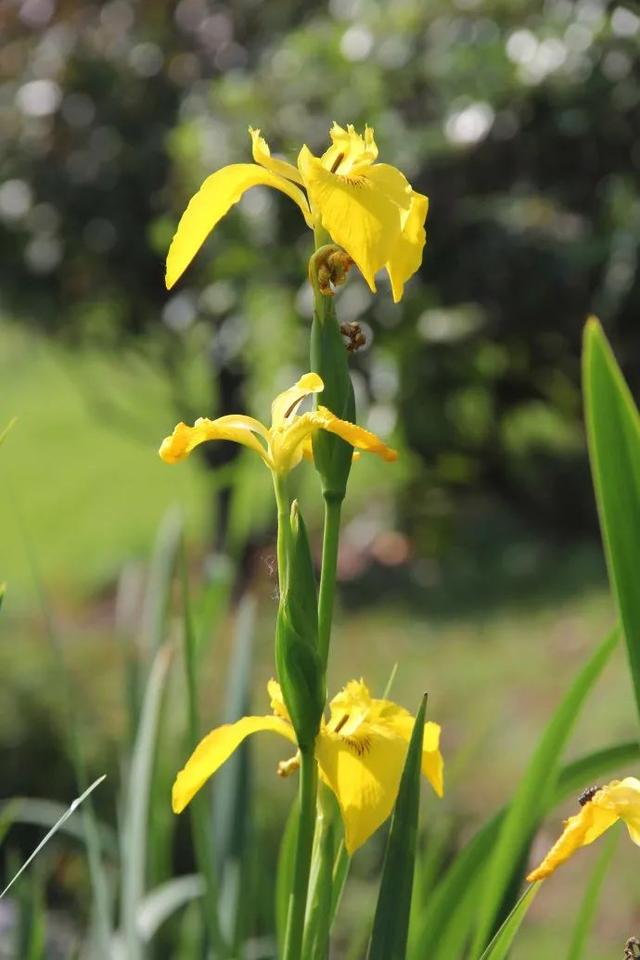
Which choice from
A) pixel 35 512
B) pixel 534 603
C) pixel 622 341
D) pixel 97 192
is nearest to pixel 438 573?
pixel 534 603

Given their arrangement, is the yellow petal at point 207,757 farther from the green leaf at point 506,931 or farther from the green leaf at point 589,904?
the green leaf at point 589,904

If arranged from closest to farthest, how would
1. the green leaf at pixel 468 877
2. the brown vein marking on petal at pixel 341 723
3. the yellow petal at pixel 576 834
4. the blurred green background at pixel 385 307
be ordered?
the yellow petal at pixel 576 834 < the brown vein marking on petal at pixel 341 723 < the green leaf at pixel 468 877 < the blurred green background at pixel 385 307

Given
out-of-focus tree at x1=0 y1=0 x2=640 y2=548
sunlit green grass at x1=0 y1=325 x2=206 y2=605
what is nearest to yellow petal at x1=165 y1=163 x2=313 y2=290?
out-of-focus tree at x1=0 y1=0 x2=640 y2=548

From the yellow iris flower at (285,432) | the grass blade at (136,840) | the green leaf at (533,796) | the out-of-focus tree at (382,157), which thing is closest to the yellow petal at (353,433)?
the yellow iris flower at (285,432)

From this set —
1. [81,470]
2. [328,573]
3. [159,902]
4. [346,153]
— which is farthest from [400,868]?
[81,470]

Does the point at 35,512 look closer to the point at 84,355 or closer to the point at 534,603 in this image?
the point at 84,355

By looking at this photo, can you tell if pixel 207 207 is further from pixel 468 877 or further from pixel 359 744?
pixel 468 877

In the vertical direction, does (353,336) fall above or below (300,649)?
above
